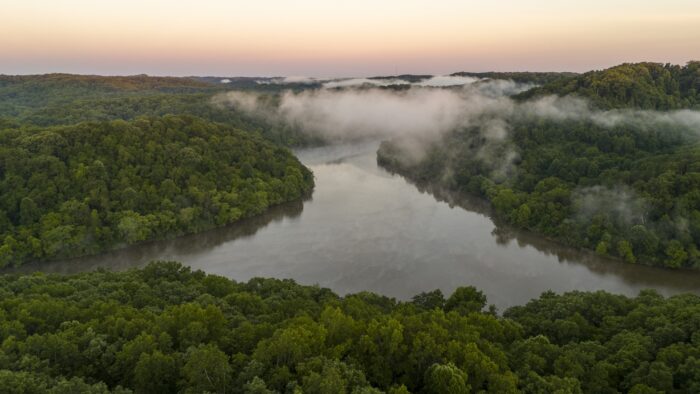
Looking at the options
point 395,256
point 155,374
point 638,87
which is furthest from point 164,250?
point 638,87

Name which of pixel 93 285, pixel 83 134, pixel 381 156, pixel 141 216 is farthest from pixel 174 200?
pixel 381 156

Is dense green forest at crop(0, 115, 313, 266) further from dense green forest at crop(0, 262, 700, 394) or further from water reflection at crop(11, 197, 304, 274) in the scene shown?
dense green forest at crop(0, 262, 700, 394)

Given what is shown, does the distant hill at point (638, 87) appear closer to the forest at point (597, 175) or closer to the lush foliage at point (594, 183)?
the forest at point (597, 175)

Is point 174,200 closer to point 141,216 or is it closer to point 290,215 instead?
point 141,216

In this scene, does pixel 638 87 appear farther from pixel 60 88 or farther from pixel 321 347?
pixel 60 88

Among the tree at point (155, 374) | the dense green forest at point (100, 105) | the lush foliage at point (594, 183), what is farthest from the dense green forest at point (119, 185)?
the tree at point (155, 374)
